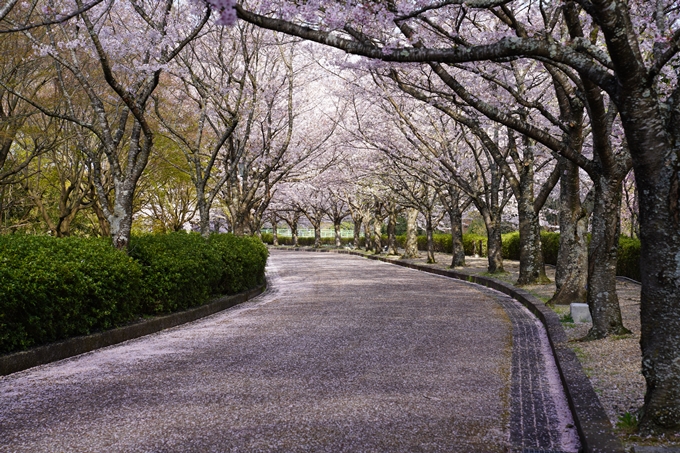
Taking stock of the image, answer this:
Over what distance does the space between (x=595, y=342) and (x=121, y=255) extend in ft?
22.4

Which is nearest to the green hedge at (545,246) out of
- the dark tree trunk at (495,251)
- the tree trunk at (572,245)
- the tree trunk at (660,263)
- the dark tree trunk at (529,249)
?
the dark tree trunk at (495,251)

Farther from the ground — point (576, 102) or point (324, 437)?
point (576, 102)

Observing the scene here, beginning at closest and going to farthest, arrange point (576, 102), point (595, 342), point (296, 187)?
point (595, 342) → point (576, 102) → point (296, 187)

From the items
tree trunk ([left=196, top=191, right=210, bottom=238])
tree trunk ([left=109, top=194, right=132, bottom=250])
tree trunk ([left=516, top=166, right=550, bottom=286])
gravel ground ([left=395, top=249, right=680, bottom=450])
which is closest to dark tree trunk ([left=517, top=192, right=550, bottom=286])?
tree trunk ([left=516, top=166, right=550, bottom=286])

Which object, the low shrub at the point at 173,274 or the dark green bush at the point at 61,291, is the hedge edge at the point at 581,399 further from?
the low shrub at the point at 173,274

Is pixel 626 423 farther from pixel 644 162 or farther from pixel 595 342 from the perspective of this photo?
pixel 595 342

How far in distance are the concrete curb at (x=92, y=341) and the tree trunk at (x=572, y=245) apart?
22.1 feet

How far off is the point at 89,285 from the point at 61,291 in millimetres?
553

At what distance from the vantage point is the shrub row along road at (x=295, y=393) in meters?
4.32

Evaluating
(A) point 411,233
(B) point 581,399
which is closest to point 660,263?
(B) point 581,399

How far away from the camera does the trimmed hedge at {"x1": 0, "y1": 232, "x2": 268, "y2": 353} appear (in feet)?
22.7

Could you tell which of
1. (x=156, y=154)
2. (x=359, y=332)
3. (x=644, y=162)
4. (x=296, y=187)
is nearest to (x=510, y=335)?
(x=359, y=332)

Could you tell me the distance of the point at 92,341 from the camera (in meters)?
8.03

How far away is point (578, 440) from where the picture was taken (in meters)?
4.36
